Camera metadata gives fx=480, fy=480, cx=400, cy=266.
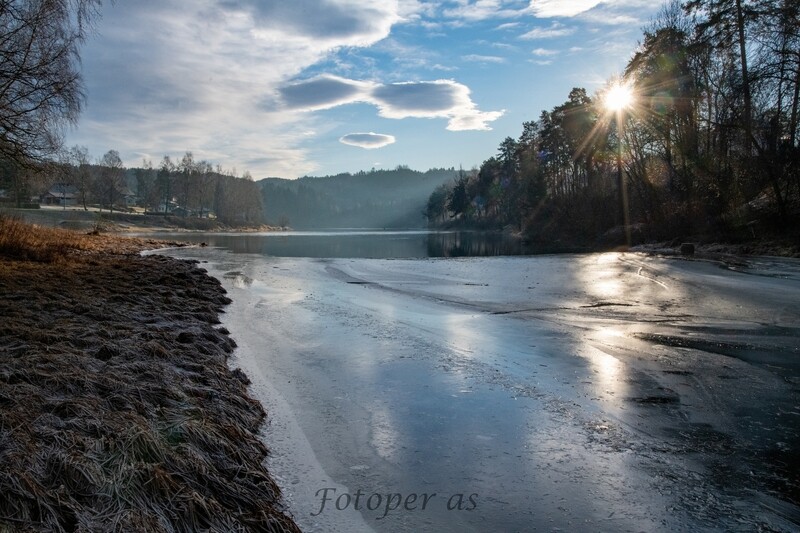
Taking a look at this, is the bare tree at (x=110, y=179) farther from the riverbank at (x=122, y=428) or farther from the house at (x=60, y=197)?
the riverbank at (x=122, y=428)

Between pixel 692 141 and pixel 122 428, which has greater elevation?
pixel 692 141

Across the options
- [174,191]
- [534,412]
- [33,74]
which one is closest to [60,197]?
[174,191]

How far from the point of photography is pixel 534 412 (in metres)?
5.92

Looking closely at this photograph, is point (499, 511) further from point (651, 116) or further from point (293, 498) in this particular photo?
point (651, 116)

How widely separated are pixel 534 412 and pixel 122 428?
4.44 m

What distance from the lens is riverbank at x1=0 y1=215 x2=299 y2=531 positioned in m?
3.10

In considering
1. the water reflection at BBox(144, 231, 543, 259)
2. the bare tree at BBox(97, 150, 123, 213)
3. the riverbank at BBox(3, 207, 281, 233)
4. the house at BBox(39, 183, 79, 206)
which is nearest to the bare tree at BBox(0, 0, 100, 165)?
the water reflection at BBox(144, 231, 543, 259)

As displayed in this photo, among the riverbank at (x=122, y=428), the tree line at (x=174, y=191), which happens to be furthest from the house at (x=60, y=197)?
the riverbank at (x=122, y=428)

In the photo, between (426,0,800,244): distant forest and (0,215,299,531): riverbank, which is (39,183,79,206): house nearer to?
(426,0,800,244): distant forest

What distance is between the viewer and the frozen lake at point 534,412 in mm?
3943

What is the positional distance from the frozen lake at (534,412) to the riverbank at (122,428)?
0.48 metres

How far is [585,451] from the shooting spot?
16.0ft

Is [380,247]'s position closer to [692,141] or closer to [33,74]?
[692,141]

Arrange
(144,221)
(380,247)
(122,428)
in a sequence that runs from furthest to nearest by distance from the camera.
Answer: (144,221) → (380,247) → (122,428)
